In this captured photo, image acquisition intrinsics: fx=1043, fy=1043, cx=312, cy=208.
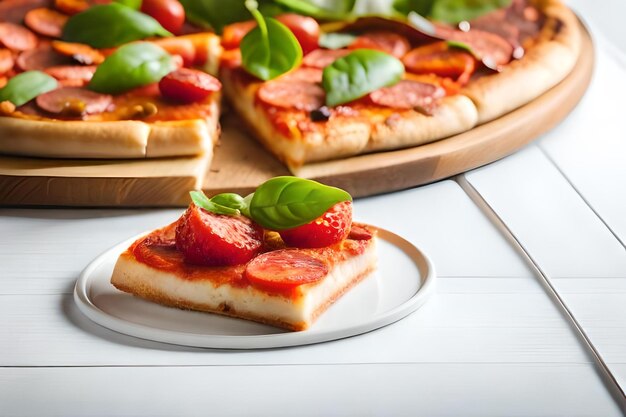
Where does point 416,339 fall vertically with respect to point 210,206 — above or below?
below

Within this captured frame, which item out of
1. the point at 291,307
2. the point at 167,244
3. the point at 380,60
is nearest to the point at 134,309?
the point at 167,244

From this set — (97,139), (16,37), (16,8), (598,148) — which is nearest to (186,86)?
(97,139)

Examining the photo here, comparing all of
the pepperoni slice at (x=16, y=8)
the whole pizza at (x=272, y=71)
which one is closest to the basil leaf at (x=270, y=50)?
the whole pizza at (x=272, y=71)

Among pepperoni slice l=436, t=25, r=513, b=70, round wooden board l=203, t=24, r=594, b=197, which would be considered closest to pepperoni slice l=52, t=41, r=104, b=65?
round wooden board l=203, t=24, r=594, b=197

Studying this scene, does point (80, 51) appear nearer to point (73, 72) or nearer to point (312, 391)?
point (73, 72)

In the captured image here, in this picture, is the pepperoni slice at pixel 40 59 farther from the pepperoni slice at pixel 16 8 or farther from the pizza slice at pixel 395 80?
the pizza slice at pixel 395 80

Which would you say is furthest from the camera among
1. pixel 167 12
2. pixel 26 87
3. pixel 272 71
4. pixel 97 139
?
pixel 167 12

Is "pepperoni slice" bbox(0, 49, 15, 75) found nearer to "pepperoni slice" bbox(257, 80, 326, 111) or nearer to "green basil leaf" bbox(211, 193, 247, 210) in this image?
"pepperoni slice" bbox(257, 80, 326, 111)
